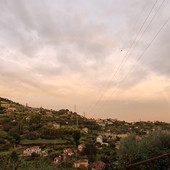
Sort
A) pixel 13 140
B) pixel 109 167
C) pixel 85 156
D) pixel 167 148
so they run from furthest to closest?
pixel 13 140 < pixel 85 156 < pixel 167 148 < pixel 109 167

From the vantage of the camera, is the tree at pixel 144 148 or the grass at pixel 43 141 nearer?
the tree at pixel 144 148

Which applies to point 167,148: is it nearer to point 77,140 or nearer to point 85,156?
point 85,156

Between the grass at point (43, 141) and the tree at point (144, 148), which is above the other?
the tree at point (144, 148)

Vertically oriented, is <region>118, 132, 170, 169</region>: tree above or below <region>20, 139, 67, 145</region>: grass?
above

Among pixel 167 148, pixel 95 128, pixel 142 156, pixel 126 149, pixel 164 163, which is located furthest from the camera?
pixel 95 128

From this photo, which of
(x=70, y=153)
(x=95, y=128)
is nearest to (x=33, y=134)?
(x=70, y=153)

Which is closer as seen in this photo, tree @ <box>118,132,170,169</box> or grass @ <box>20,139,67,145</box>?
tree @ <box>118,132,170,169</box>

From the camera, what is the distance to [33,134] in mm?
65188

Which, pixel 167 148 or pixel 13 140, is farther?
pixel 13 140

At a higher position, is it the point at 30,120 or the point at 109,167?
the point at 30,120

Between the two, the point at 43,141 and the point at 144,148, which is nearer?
the point at 144,148

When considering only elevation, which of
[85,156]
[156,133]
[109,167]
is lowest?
[85,156]

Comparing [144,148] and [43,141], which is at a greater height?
[144,148]

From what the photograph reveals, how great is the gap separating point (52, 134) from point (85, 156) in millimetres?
22035
